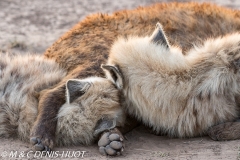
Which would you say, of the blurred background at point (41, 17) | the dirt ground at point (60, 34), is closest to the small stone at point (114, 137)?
the dirt ground at point (60, 34)

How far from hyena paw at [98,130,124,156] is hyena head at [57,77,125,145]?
8 centimetres

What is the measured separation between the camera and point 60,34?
22.4 ft

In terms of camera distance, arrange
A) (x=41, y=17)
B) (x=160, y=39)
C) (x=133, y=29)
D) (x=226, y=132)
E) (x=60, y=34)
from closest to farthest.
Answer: (x=226, y=132) → (x=160, y=39) → (x=133, y=29) → (x=60, y=34) → (x=41, y=17)

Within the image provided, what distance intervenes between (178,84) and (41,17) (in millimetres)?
4264

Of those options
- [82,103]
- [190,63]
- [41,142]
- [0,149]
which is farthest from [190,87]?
[0,149]

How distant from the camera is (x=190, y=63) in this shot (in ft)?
11.4

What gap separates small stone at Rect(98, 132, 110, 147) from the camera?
11.1 ft

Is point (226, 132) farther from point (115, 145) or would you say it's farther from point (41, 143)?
point (41, 143)

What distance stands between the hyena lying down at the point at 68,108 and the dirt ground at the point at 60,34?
0.08 meters

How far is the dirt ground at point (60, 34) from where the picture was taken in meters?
3.35

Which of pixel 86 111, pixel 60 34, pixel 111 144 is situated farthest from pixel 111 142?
pixel 60 34

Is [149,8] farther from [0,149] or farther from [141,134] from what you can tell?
[0,149]

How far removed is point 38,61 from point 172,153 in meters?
1.43

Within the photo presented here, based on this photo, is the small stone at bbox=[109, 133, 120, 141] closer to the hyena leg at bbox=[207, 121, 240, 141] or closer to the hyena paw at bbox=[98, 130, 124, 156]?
the hyena paw at bbox=[98, 130, 124, 156]
